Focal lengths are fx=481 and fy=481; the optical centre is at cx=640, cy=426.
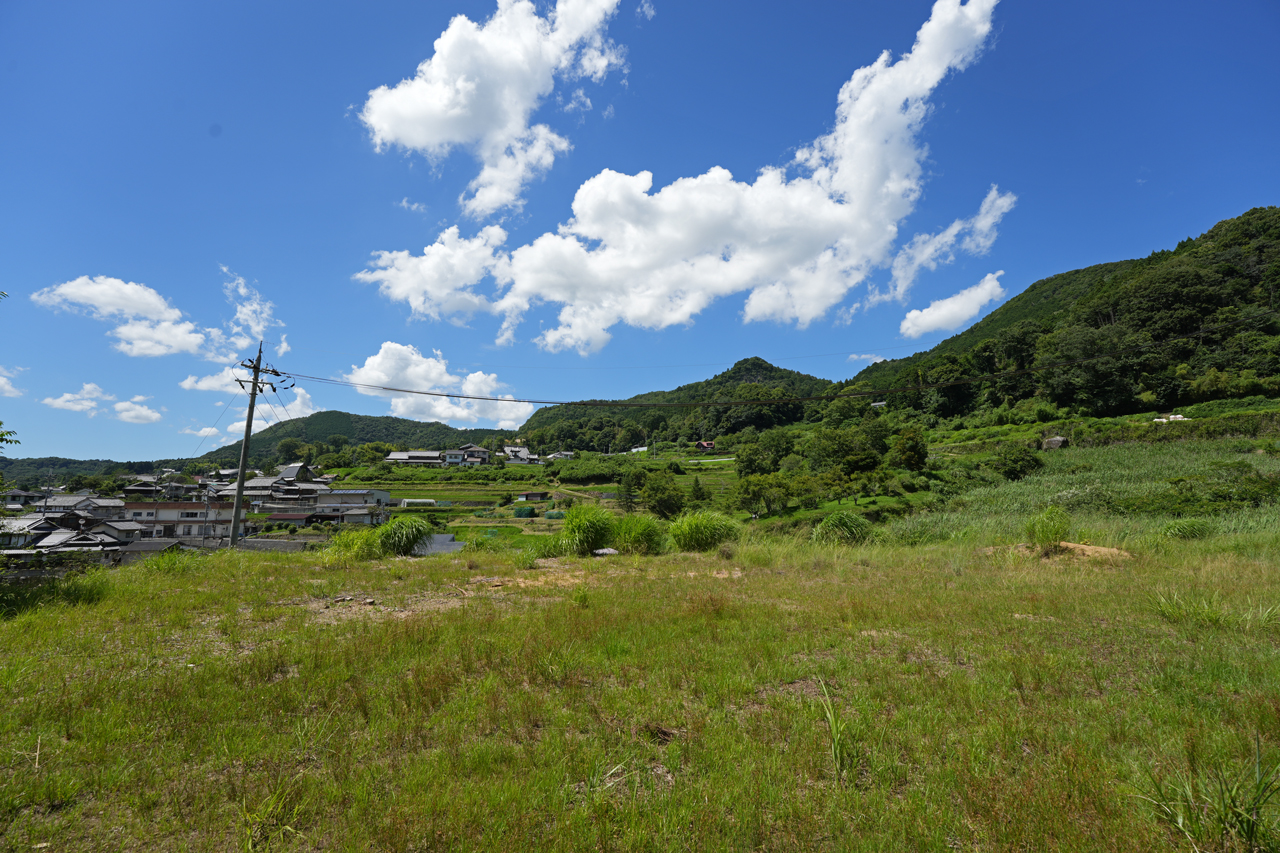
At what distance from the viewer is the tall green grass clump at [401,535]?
1612 cm

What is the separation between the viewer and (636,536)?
16828mm

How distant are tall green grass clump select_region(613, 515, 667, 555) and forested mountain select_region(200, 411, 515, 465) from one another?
12954cm

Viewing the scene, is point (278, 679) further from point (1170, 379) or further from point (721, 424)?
point (721, 424)

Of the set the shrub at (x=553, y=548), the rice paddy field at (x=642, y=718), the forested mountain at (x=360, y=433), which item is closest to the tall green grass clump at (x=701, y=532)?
the shrub at (x=553, y=548)

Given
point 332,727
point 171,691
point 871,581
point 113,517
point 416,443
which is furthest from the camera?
point 416,443

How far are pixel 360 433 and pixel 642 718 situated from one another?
173m

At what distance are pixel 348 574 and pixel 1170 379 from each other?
61.9 metres

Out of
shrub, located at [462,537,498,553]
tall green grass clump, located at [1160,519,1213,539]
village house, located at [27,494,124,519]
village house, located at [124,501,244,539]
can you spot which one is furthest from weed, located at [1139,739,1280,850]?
village house, located at [27,494,124,519]

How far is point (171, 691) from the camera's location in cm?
420

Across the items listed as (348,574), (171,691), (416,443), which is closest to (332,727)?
(171,691)

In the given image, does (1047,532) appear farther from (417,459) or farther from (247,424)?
(417,459)

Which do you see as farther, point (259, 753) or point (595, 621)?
point (595, 621)

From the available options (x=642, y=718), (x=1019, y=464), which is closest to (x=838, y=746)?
(x=642, y=718)

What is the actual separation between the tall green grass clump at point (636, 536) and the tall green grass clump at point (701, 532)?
2.61 feet
